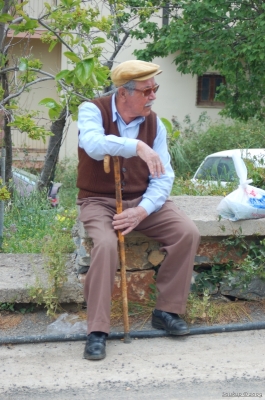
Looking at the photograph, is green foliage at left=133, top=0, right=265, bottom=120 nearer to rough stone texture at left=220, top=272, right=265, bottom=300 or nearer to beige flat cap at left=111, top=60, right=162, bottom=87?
rough stone texture at left=220, top=272, right=265, bottom=300

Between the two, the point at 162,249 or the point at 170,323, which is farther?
the point at 162,249

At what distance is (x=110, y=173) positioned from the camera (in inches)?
160

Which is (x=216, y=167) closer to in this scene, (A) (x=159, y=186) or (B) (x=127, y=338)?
(A) (x=159, y=186)

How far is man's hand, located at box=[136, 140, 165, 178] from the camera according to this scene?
3.72 m

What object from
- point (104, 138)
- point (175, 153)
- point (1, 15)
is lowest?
point (175, 153)

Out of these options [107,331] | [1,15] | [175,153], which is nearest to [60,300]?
[107,331]

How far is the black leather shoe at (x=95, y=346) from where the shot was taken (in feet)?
11.7

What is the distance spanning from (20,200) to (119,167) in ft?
10.3

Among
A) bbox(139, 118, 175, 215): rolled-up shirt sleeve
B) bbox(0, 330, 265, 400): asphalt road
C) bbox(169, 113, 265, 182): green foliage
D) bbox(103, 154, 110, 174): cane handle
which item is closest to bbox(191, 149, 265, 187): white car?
bbox(139, 118, 175, 215): rolled-up shirt sleeve

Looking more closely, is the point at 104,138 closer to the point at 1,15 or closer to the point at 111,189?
the point at 111,189

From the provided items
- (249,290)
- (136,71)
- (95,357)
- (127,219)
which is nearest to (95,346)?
(95,357)

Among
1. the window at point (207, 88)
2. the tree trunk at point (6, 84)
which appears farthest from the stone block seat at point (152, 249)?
the window at point (207, 88)

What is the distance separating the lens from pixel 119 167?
3922 mm

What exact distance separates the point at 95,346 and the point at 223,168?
15.7 ft
